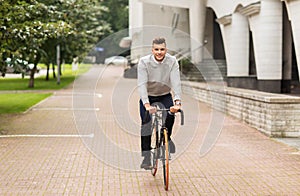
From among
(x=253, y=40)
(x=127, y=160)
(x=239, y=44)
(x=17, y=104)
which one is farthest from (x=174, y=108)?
(x=239, y=44)

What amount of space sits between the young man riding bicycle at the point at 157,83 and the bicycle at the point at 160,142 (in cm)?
8

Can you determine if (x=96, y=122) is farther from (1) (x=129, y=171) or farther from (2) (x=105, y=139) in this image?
(1) (x=129, y=171)

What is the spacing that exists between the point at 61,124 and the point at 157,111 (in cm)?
748

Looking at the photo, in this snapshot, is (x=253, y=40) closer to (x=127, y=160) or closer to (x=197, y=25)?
(x=127, y=160)

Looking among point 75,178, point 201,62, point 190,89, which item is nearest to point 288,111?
point 75,178

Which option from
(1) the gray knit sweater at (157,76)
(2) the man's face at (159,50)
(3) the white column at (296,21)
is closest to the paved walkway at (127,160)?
(1) the gray knit sweater at (157,76)

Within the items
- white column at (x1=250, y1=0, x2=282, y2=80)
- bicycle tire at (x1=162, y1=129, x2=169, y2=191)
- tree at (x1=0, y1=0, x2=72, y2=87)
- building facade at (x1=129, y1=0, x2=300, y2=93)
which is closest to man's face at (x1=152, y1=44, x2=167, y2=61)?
bicycle tire at (x1=162, y1=129, x2=169, y2=191)

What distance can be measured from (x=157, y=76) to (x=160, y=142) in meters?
0.91

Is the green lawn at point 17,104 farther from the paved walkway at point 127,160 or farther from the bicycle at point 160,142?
the bicycle at point 160,142

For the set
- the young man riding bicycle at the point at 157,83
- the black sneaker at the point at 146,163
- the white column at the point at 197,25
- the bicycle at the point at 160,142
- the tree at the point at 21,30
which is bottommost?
the black sneaker at the point at 146,163

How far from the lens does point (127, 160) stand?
364 inches

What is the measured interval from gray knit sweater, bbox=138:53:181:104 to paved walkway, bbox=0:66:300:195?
4.30 ft

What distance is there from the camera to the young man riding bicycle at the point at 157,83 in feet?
23.5

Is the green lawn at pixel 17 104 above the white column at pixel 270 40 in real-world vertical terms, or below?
below
